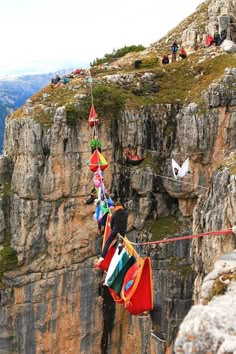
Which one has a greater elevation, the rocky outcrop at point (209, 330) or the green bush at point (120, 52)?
the green bush at point (120, 52)

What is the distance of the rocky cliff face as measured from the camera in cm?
2631

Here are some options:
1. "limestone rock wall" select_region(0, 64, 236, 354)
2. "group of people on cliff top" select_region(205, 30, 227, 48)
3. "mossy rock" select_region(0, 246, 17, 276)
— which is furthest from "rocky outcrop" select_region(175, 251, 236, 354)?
"group of people on cliff top" select_region(205, 30, 227, 48)

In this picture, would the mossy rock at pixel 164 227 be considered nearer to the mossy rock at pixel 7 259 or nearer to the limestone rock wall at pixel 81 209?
the limestone rock wall at pixel 81 209

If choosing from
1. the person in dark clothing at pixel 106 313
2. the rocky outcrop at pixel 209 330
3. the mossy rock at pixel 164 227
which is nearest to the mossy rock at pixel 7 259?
the person in dark clothing at pixel 106 313

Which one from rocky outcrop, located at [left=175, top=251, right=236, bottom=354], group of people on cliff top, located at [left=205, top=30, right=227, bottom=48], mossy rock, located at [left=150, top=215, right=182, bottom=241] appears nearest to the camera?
rocky outcrop, located at [left=175, top=251, right=236, bottom=354]

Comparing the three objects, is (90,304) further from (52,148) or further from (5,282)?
(52,148)

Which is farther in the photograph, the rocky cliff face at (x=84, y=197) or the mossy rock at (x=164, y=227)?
the mossy rock at (x=164, y=227)

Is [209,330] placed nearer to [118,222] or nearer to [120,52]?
[118,222]

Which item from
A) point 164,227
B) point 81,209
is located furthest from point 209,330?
point 164,227

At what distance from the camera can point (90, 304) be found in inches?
1096

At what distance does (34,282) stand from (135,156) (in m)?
9.83

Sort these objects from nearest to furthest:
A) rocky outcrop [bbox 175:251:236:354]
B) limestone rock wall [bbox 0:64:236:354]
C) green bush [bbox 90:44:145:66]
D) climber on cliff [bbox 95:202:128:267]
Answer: rocky outcrop [bbox 175:251:236:354]
climber on cliff [bbox 95:202:128:267]
limestone rock wall [bbox 0:64:236:354]
green bush [bbox 90:44:145:66]

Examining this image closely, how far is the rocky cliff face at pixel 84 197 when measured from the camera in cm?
2631

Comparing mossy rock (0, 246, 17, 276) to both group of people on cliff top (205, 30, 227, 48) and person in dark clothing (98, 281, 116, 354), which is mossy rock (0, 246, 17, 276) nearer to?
person in dark clothing (98, 281, 116, 354)
